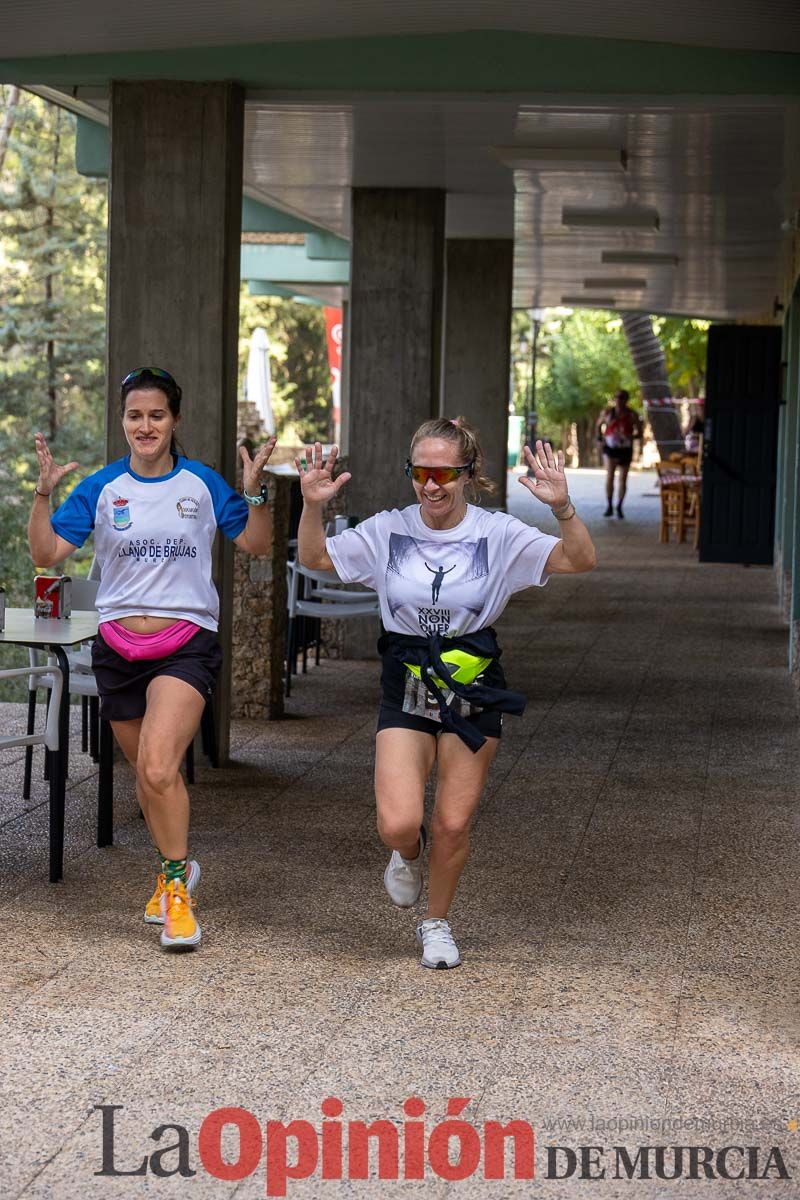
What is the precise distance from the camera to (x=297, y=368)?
6084 cm

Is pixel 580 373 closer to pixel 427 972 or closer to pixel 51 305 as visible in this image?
pixel 51 305

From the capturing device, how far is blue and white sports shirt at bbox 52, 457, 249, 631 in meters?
5.29

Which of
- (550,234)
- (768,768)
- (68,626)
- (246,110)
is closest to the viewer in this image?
(68,626)

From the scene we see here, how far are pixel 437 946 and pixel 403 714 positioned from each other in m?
0.70

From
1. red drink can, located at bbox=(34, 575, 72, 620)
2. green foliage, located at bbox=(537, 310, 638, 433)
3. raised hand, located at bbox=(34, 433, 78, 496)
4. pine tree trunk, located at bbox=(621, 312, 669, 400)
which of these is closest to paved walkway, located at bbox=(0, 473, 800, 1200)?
red drink can, located at bbox=(34, 575, 72, 620)

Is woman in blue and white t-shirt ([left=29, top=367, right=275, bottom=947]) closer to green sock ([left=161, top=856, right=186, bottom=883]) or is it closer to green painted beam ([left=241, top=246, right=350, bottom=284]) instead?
green sock ([left=161, top=856, right=186, bottom=883])

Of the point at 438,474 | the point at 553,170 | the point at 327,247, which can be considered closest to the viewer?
the point at 438,474

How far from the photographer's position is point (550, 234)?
15648 mm

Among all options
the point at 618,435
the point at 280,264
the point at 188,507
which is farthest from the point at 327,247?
the point at 188,507

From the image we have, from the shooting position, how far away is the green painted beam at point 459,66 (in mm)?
7781

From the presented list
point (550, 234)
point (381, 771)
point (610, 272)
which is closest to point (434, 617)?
point (381, 771)

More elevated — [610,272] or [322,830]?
[610,272]

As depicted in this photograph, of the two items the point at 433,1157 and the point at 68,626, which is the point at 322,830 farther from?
the point at 433,1157

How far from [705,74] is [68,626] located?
3818 mm
